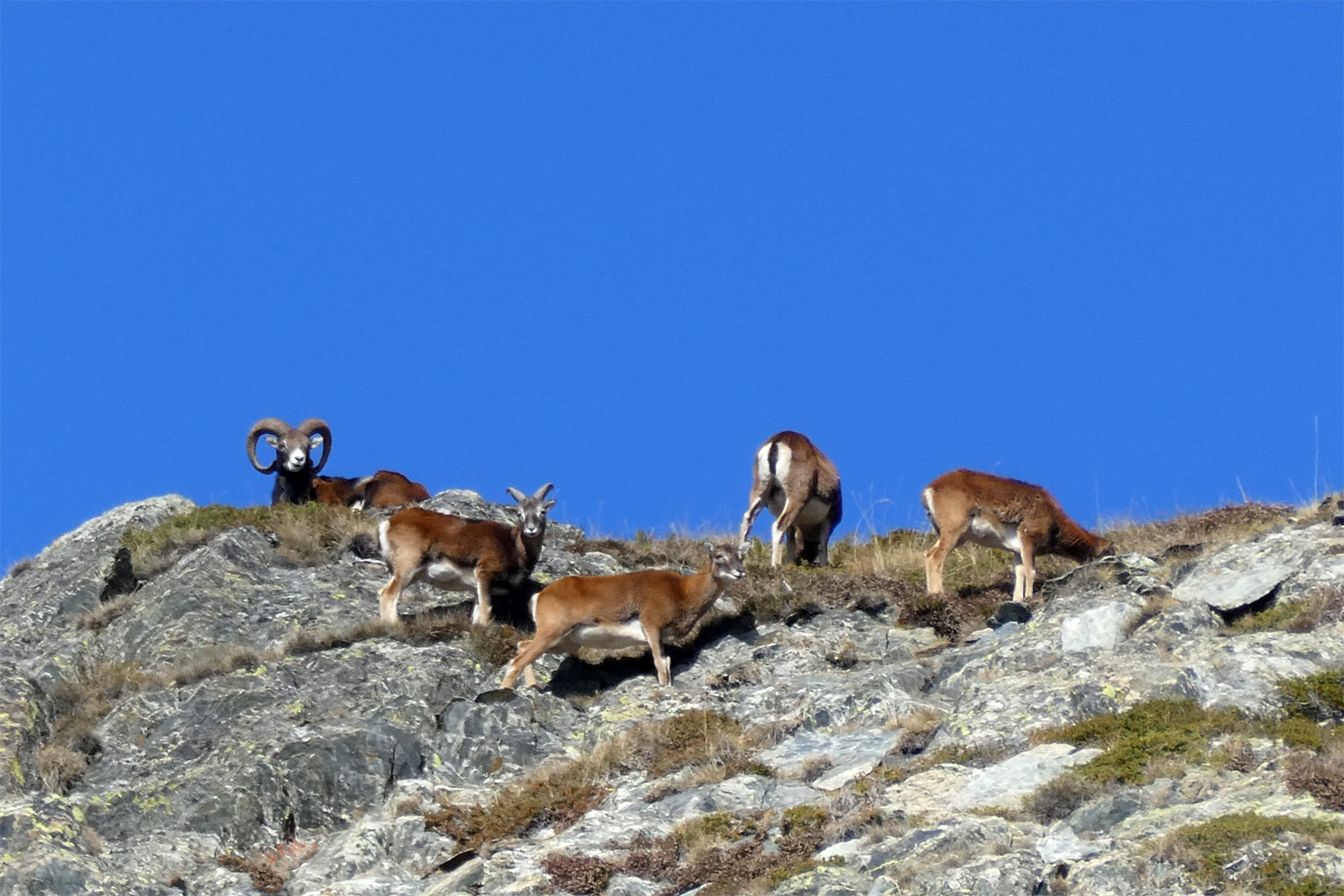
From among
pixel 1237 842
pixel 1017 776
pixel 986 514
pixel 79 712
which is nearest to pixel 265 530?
pixel 79 712

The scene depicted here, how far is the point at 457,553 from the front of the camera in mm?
19859

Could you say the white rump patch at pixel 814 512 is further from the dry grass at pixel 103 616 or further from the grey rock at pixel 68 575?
the dry grass at pixel 103 616

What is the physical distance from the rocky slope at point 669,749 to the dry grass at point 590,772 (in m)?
0.03

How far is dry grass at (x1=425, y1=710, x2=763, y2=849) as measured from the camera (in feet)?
48.6

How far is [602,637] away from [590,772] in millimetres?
2521

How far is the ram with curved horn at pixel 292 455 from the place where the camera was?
26969 mm

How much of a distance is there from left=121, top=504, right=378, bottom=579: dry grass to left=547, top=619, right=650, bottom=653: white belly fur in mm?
4744

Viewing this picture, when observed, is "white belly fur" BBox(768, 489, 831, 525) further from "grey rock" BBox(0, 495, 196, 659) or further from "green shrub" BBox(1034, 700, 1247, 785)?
"green shrub" BBox(1034, 700, 1247, 785)

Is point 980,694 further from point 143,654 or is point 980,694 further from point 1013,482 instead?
point 143,654

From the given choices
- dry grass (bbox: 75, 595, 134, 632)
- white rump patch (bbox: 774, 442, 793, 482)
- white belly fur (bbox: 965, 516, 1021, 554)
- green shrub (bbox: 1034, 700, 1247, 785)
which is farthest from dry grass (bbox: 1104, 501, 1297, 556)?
dry grass (bbox: 75, 595, 134, 632)

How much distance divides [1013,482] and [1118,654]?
469 cm

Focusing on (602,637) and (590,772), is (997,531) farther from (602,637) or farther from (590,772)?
(590,772)

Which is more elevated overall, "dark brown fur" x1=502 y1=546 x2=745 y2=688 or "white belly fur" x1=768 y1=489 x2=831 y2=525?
"white belly fur" x1=768 y1=489 x2=831 y2=525

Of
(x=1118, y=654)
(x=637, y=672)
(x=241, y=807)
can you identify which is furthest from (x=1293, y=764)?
(x=241, y=807)
